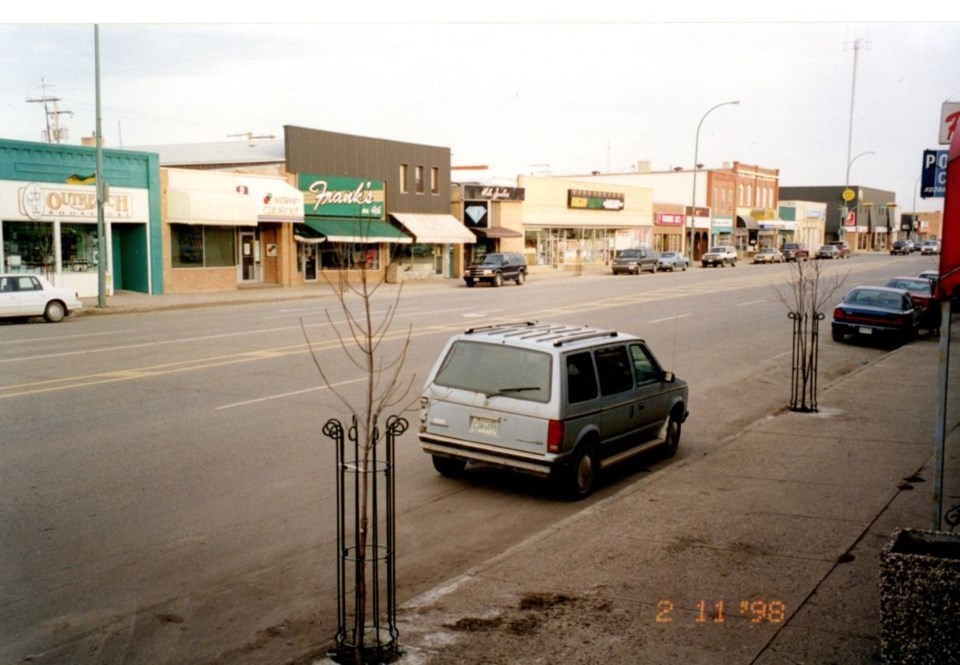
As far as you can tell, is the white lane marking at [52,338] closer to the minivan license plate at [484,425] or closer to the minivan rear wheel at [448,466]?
the minivan rear wheel at [448,466]

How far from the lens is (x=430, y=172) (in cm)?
4678

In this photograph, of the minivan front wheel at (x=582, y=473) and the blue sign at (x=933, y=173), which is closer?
the minivan front wheel at (x=582, y=473)

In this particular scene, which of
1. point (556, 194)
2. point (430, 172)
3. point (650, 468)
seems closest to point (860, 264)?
point (556, 194)

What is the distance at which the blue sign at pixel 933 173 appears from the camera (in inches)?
431

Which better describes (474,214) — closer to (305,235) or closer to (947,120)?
(305,235)

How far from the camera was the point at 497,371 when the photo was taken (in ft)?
29.8

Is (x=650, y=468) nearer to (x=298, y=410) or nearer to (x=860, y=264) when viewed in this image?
(x=298, y=410)

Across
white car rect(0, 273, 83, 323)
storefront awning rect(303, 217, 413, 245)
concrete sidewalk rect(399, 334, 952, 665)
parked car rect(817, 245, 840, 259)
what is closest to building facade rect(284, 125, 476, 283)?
storefront awning rect(303, 217, 413, 245)

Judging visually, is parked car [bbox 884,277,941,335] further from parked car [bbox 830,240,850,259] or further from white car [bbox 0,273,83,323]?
parked car [bbox 830,240,850,259]

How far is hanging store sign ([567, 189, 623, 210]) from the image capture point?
5506 centimetres

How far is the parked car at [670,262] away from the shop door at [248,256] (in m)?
24.9

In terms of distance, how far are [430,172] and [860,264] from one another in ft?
90.6

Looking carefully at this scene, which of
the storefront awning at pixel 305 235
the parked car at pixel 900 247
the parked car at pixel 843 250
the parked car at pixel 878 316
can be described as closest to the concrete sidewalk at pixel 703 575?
the parked car at pixel 878 316

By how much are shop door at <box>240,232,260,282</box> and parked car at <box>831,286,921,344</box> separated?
2406cm
